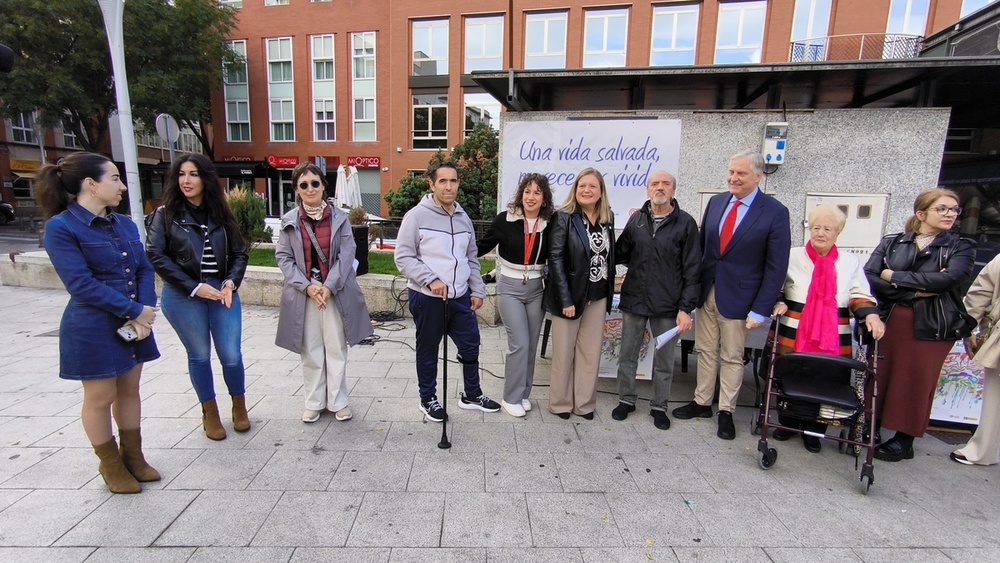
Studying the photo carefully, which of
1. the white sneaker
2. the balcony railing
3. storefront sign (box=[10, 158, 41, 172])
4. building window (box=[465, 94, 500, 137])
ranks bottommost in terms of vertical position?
the white sneaker

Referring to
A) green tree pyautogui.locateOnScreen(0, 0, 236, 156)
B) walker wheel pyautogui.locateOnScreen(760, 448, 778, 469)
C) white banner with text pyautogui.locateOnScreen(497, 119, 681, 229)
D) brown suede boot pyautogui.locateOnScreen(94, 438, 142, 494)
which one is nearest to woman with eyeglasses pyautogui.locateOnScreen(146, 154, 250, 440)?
brown suede boot pyautogui.locateOnScreen(94, 438, 142, 494)

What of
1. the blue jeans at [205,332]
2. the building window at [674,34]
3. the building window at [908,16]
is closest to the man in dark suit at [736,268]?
the blue jeans at [205,332]

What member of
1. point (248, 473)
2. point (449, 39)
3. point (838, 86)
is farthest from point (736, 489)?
point (449, 39)

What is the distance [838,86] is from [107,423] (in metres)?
7.01

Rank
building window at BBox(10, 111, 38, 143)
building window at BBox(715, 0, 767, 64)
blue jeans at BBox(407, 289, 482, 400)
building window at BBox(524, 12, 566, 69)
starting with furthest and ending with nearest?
building window at BBox(10, 111, 38, 143) → building window at BBox(524, 12, 566, 69) → building window at BBox(715, 0, 767, 64) → blue jeans at BBox(407, 289, 482, 400)

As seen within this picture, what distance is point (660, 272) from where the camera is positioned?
348 cm

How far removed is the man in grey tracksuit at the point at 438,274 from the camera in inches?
131

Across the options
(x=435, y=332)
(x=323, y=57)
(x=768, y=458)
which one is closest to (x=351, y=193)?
(x=435, y=332)

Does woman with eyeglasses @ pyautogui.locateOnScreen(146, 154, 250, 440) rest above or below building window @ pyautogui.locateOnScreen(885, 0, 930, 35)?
below

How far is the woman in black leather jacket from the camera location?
3.42 meters

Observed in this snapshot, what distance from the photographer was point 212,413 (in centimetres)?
320

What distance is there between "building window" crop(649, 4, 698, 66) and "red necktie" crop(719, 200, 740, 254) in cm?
1894

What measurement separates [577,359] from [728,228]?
Result: 151 cm

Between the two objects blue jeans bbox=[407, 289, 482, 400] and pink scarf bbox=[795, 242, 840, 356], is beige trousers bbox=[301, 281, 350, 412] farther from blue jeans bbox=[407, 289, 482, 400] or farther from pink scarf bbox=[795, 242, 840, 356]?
pink scarf bbox=[795, 242, 840, 356]
